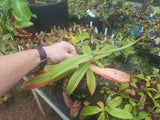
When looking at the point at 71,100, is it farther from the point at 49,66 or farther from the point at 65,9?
the point at 65,9

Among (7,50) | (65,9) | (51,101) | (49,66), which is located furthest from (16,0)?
(51,101)

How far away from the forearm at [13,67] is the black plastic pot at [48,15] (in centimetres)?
107

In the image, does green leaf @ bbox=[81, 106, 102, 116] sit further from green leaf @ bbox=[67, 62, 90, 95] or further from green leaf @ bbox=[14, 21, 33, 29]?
green leaf @ bbox=[14, 21, 33, 29]

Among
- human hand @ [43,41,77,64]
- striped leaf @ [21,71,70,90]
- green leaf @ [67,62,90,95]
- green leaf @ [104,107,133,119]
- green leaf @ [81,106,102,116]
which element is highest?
human hand @ [43,41,77,64]

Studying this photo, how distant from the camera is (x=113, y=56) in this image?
122 cm

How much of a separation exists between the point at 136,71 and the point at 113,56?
249 mm

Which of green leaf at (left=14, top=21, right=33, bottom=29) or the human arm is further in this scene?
green leaf at (left=14, top=21, right=33, bottom=29)

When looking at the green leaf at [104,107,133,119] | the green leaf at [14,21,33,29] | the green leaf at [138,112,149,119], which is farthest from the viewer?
the green leaf at [14,21,33,29]

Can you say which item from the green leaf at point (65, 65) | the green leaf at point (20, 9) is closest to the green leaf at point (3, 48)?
the green leaf at point (20, 9)

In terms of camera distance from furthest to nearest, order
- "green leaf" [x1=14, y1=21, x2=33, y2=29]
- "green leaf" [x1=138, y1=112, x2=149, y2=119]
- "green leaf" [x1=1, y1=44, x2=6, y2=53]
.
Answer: "green leaf" [x1=14, y1=21, x2=33, y2=29]
"green leaf" [x1=1, y1=44, x2=6, y2=53]
"green leaf" [x1=138, y1=112, x2=149, y2=119]

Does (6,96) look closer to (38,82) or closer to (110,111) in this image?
(38,82)

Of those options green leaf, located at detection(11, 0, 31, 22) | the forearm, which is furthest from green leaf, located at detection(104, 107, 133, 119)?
green leaf, located at detection(11, 0, 31, 22)

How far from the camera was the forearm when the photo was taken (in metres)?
0.62

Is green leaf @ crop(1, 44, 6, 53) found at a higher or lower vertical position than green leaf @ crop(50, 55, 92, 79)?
lower
